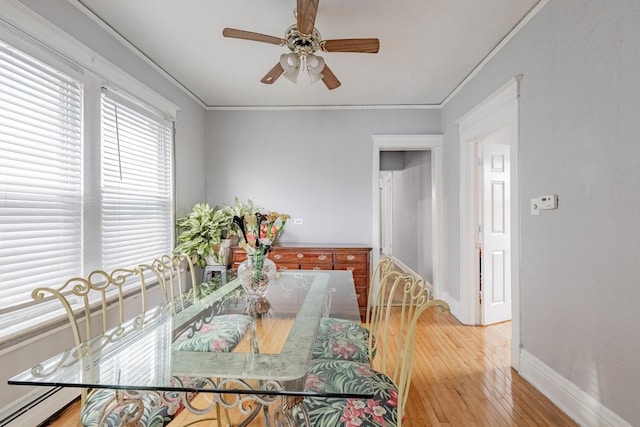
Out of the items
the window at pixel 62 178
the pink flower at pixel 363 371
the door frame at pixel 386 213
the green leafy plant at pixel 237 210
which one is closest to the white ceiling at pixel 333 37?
the window at pixel 62 178

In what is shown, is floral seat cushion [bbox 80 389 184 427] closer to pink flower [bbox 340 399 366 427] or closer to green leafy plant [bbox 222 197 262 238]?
pink flower [bbox 340 399 366 427]

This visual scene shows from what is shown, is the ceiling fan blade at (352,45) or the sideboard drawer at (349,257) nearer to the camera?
the ceiling fan blade at (352,45)

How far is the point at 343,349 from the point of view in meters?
1.76

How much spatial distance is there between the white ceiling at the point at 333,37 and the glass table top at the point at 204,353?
2.02 m

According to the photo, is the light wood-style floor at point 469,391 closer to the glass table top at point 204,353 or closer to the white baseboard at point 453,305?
the white baseboard at point 453,305

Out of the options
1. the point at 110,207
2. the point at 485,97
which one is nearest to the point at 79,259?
the point at 110,207

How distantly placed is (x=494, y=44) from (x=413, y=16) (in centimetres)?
91

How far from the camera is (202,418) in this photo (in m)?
1.97

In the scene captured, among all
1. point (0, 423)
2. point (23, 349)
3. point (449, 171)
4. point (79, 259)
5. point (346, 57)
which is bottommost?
point (0, 423)

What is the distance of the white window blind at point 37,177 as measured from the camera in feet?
5.83

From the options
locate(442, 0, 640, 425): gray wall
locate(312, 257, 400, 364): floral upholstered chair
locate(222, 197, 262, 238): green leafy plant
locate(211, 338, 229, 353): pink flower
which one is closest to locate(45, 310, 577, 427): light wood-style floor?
locate(442, 0, 640, 425): gray wall

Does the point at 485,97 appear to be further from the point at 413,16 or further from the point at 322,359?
the point at 322,359

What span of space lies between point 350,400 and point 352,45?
2028 millimetres

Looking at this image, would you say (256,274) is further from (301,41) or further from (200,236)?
(200,236)
